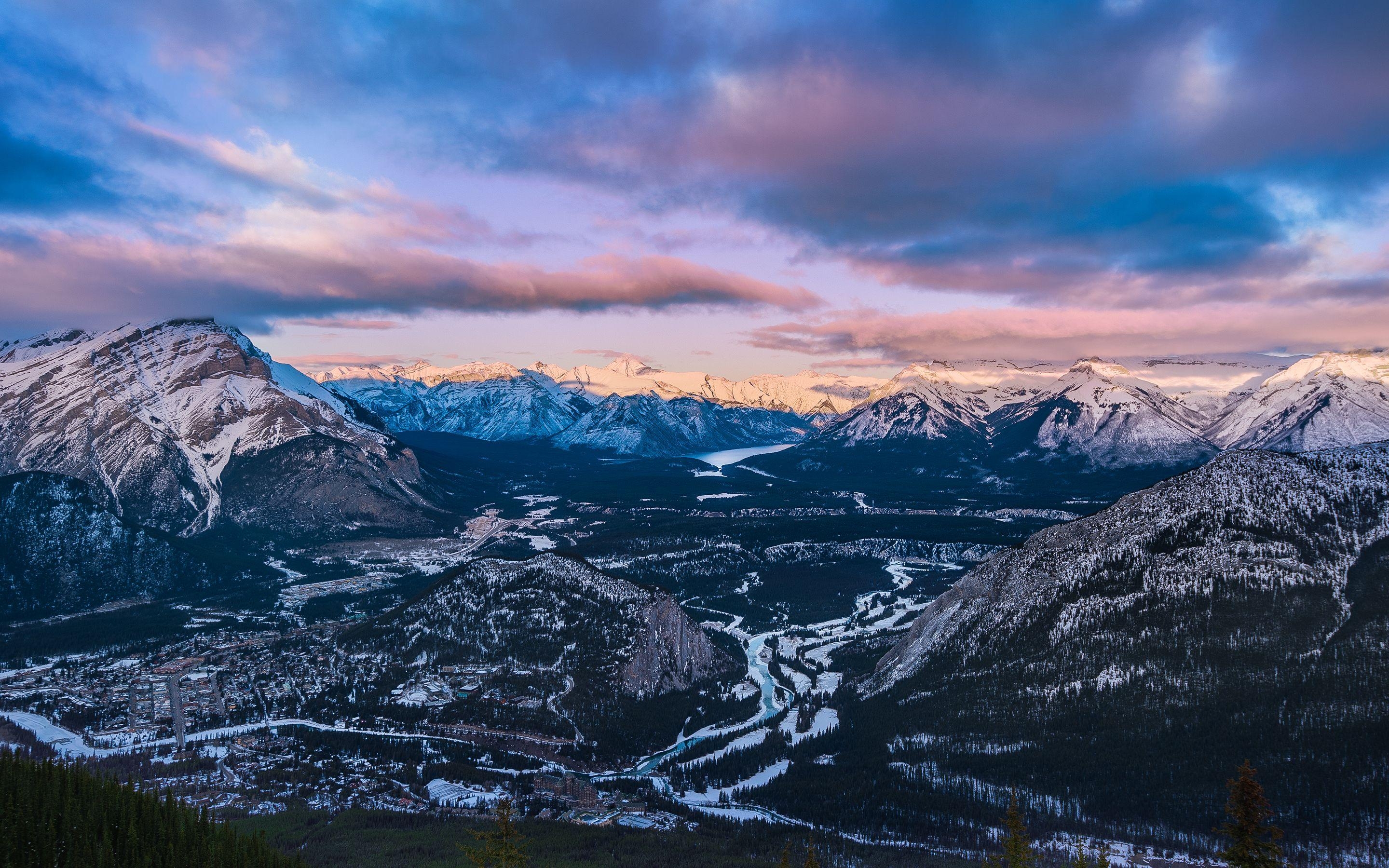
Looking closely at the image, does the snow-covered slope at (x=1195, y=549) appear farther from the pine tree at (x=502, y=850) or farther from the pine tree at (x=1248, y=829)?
the pine tree at (x=502, y=850)

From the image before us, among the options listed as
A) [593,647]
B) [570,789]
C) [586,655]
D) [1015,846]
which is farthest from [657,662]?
[1015,846]

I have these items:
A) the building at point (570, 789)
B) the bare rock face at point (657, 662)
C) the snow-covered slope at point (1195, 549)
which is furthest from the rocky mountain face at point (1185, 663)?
the building at point (570, 789)

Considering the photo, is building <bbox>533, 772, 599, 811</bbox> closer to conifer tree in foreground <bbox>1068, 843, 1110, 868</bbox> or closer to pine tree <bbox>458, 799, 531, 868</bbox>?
pine tree <bbox>458, 799, 531, 868</bbox>

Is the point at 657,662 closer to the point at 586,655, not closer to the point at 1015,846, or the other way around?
the point at 586,655

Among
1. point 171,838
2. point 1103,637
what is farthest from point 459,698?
point 1103,637

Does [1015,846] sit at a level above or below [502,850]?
above

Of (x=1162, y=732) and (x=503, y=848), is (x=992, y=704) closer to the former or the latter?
(x=1162, y=732)
